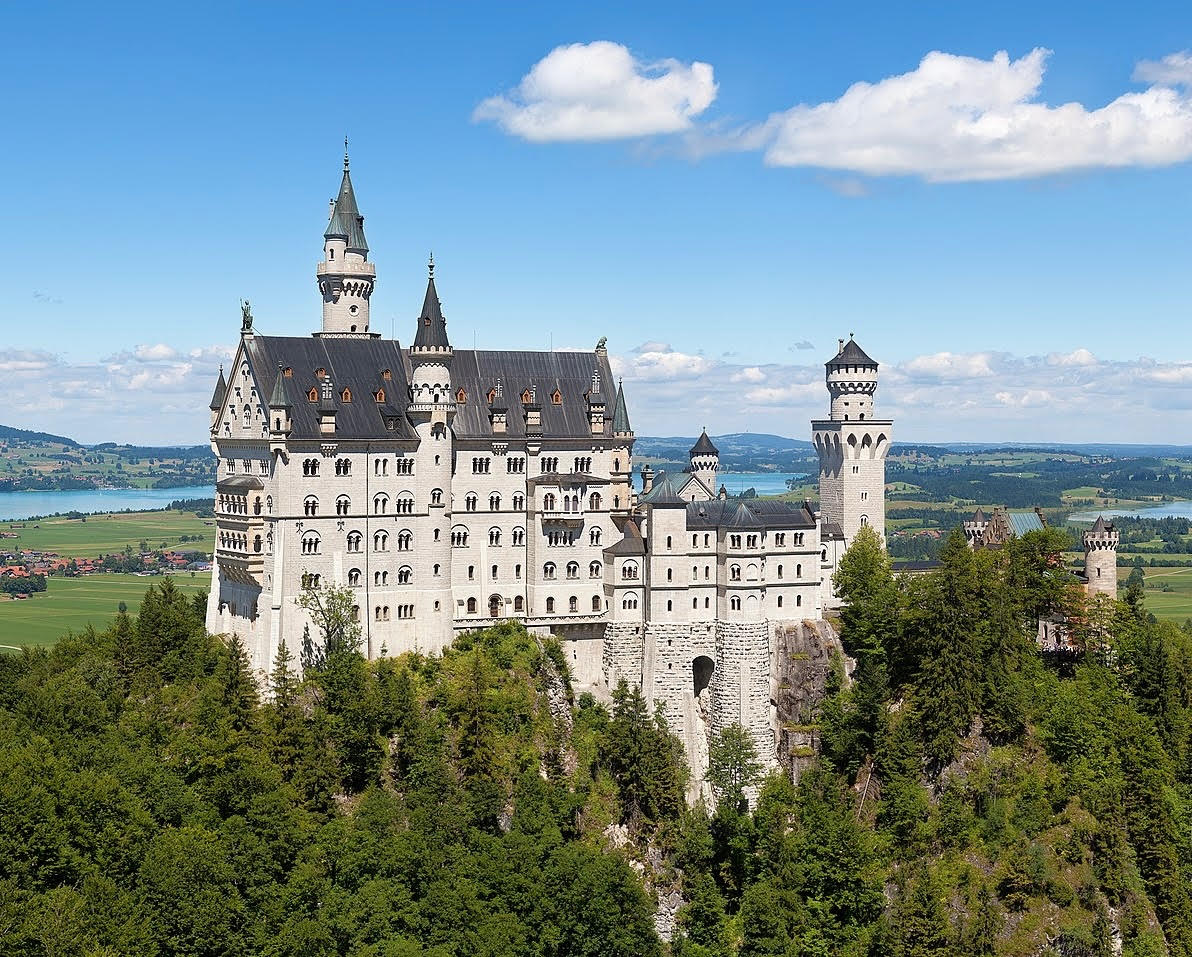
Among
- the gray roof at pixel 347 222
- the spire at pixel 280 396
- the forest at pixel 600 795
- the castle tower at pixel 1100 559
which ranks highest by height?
the gray roof at pixel 347 222

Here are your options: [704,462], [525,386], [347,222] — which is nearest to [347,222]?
[347,222]

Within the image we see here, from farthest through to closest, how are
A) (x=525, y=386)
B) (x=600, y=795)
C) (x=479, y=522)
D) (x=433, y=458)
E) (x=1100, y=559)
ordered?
(x=1100, y=559)
(x=525, y=386)
(x=479, y=522)
(x=433, y=458)
(x=600, y=795)

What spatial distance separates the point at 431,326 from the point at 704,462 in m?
28.6

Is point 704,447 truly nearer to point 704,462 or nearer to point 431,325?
point 704,462

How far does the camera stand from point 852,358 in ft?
369

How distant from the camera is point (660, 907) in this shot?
303 feet

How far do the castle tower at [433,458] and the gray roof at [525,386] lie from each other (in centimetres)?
241

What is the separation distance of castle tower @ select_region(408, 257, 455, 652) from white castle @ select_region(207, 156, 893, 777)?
0.15 m

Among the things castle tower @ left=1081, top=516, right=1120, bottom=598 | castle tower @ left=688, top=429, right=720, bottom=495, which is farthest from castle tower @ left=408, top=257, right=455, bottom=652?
castle tower @ left=1081, top=516, right=1120, bottom=598

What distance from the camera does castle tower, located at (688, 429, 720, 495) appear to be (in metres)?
113

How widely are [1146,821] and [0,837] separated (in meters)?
71.7

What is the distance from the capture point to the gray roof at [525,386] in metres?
99.6

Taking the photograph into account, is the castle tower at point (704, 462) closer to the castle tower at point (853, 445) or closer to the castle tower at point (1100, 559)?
the castle tower at point (853, 445)

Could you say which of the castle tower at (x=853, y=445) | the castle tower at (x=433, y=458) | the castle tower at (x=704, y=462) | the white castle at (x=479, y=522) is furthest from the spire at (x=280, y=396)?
the castle tower at (x=853, y=445)
